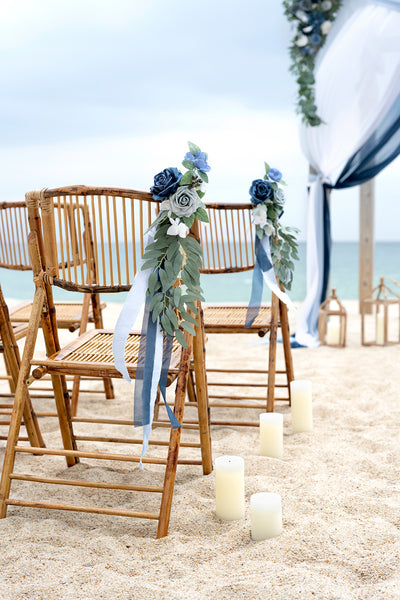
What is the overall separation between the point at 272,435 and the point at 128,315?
725 mm

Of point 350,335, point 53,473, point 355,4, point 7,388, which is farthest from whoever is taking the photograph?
point 350,335

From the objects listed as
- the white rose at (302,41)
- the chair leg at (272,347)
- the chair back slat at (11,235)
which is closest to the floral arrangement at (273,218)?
the chair leg at (272,347)

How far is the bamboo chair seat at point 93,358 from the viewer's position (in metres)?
1.53

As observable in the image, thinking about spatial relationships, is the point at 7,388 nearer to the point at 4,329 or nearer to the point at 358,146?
the point at 4,329

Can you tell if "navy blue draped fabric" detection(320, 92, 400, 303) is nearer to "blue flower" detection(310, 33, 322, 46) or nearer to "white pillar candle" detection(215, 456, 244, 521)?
"blue flower" detection(310, 33, 322, 46)

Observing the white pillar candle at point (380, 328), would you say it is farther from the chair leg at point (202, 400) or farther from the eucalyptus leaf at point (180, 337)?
the eucalyptus leaf at point (180, 337)

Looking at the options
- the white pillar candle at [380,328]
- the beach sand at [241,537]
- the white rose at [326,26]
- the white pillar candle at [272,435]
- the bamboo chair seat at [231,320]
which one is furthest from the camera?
the white rose at [326,26]

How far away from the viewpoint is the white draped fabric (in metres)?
3.67

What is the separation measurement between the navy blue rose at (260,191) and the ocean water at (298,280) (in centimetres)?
1288

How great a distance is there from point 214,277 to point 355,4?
15.3 meters

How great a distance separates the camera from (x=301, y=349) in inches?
149

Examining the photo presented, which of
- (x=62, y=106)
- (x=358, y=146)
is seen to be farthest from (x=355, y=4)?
(x=62, y=106)

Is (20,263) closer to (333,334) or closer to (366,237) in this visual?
(333,334)

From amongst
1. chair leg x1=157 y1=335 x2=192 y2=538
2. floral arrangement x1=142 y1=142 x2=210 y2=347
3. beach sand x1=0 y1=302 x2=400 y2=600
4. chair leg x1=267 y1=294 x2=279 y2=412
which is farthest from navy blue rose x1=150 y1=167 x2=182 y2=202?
chair leg x1=267 y1=294 x2=279 y2=412
